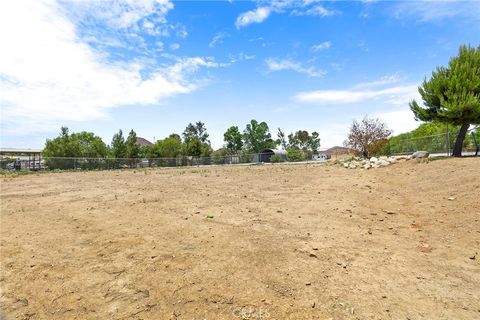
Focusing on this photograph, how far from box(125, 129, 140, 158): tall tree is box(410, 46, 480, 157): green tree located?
1574 inches

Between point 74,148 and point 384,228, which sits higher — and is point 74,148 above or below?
above

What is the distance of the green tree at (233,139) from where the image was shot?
70.7 meters

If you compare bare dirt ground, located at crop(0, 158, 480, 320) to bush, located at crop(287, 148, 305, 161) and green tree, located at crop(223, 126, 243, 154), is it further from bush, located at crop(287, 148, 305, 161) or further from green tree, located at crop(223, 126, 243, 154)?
green tree, located at crop(223, 126, 243, 154)

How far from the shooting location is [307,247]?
447cm

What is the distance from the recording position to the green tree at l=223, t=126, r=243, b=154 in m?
70.7

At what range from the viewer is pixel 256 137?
7144cm

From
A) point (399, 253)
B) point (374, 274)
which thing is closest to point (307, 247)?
→ point (374, 274)

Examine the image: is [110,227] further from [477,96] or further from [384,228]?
[477,96]

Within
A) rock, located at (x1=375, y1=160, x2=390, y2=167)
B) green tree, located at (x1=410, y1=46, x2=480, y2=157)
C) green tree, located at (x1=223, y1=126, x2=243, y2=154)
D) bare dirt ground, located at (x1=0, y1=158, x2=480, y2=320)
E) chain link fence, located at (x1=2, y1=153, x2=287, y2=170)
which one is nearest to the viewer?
bare dirt ground, located at (x1=0, y1=158, x2=480, y2=320)

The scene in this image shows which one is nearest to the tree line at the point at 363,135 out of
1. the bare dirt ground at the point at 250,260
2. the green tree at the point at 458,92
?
the green tree at the point at 458,92

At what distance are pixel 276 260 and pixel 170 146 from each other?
47911mm

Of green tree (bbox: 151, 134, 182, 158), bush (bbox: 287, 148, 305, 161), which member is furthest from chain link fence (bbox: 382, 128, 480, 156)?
green tree (bbox: 151, 134, 182, 158)

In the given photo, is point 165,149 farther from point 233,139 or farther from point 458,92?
point 458,92

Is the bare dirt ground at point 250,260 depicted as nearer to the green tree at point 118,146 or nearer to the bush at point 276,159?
the green tree at point 118,146
